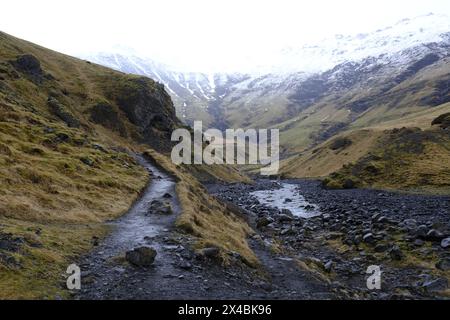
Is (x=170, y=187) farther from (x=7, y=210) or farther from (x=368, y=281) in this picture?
(x=368, y=281)

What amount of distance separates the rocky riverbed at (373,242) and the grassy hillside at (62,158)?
217 inches

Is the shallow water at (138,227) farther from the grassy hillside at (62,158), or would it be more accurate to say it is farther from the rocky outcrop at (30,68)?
the rocky outcrop at (30,68)

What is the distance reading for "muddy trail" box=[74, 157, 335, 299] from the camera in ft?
58.4

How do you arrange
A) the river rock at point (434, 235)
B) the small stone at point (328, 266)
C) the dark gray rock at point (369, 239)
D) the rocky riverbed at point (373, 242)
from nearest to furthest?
the rocky riverbed at point (373, 242) < the small stone at point (328, 266) < the river rock at point (434, 235) < the dark gray rock at point (369, 239)

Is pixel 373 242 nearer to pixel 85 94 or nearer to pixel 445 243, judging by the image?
pixel 445 243

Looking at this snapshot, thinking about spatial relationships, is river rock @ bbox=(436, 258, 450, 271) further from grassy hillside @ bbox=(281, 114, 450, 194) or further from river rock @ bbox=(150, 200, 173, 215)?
grassy hillside @ bbox=(281, 114, 450, 194)

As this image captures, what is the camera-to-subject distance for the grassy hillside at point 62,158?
19.9 metres

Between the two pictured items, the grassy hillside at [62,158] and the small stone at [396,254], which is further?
the small stone at [396,254]

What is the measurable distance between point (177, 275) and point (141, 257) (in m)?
2.23

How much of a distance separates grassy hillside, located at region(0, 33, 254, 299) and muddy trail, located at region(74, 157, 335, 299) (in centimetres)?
140

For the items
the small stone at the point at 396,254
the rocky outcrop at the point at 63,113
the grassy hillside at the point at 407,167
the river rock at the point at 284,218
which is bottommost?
the small stone at the point at 396,254

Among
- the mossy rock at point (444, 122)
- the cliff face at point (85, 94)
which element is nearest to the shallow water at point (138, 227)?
the cliff face at point (85, 94)

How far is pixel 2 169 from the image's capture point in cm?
3316

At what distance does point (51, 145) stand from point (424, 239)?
139 feet
